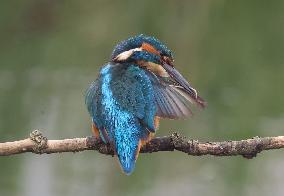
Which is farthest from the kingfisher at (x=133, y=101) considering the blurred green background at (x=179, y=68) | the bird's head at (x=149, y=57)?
the blurred green background at (x=179, y=68)

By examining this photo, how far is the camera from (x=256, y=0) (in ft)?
11.2

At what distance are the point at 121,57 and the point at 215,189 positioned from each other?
1350 mm

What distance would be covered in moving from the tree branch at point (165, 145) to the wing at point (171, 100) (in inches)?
2.4

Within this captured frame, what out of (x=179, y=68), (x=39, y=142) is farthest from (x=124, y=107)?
(x=179, y=68)

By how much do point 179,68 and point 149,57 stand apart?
1216 millimetres

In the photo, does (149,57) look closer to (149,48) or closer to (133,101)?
(149,48)

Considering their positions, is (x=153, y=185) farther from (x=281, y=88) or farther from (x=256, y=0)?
(x=256, y=0)

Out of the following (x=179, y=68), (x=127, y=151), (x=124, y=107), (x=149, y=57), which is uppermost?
(x=179, y=68)

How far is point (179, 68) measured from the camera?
10.3 feet

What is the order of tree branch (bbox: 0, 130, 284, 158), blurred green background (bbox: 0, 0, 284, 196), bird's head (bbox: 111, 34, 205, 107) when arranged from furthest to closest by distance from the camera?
1. blurred green background (bbox: 0, 0, 284, 196)
2. bird's head (bbox: 111, 34, 205, 107)
3. tree branch (bbox: 0, 130, 284, 158)

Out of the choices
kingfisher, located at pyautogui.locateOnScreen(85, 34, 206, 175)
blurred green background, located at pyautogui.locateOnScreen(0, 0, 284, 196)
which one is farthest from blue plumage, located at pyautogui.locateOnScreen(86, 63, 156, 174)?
blurred green background, located at pyautogui.locateOnScreen(0, 0, 284, 196)

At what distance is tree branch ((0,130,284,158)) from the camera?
1.63 metres

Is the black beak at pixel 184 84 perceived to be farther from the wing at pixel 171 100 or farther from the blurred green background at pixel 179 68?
the blurred green background at pixel 179 68

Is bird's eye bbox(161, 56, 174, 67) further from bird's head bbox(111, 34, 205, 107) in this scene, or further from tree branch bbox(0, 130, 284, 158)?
tree branch bbox(0, 130, 284, 158)
